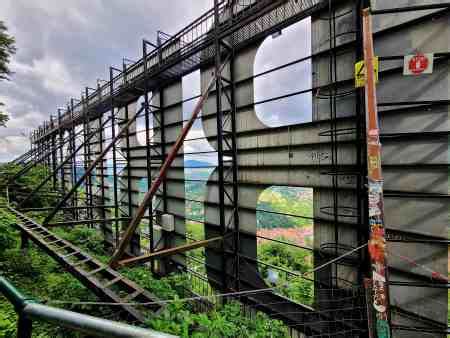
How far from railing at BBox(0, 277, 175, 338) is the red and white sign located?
4375mm

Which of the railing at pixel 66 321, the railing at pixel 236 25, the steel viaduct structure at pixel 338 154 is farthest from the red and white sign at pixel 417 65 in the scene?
the railing at pixel 66 321

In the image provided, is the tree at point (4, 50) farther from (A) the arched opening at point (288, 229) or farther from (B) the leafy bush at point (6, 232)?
(A) the arched opening at point (288, 229)

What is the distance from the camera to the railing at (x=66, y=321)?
2.34 feet

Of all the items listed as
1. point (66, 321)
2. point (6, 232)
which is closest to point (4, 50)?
point (6, 232)

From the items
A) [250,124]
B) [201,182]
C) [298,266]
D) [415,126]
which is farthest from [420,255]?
[298,266]

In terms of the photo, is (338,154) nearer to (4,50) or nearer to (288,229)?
(288,229)

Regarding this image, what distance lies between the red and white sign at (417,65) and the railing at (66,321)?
4.37 m

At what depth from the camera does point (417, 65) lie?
3059 millimetres

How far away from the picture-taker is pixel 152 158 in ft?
31.4

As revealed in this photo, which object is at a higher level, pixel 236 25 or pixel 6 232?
pixel 236 25

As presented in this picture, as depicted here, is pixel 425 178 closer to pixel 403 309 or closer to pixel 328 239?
pixel 328 239

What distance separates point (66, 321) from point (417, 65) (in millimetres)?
4819

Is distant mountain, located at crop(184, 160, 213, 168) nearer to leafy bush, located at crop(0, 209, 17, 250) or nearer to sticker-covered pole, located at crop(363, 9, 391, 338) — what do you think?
leafy bush, located at crop(0, 209, 17, 250)

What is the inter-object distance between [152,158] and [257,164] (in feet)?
18.8
